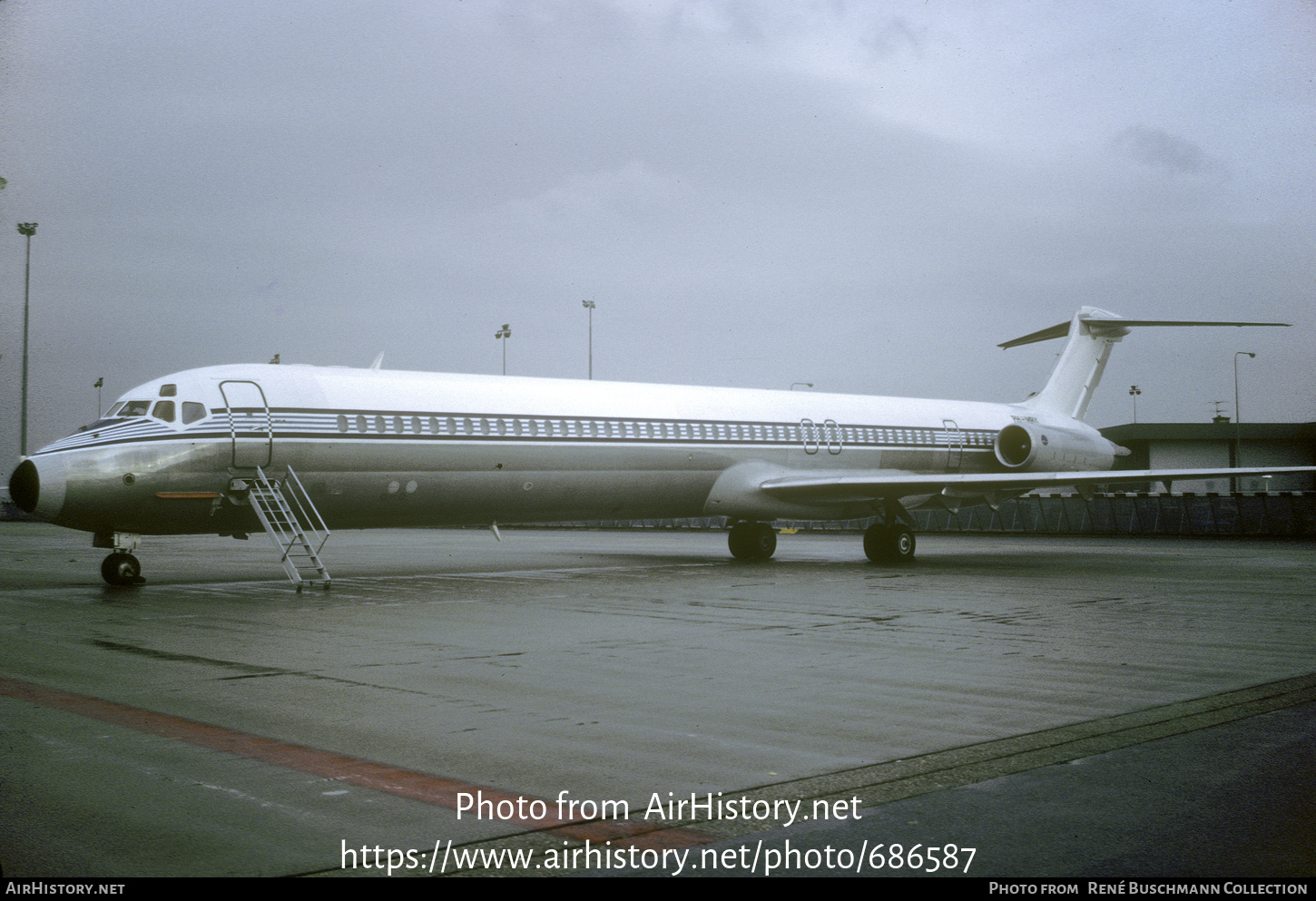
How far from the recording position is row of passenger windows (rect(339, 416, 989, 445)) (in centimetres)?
1738

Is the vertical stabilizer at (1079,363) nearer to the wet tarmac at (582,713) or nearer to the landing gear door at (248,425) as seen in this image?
the wet tarmac at (582,713)

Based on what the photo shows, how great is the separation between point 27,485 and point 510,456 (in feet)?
23.4

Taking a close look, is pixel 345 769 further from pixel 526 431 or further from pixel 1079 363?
pixel 1079 363

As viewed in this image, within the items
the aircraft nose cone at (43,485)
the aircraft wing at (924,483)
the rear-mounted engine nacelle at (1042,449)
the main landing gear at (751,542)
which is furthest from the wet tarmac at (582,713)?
the rear-mounted engine nacelle at (1042,449)

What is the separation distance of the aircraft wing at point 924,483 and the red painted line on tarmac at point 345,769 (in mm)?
15664

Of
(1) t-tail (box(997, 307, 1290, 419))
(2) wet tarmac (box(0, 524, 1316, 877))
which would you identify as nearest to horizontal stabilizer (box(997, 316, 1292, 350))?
(1) t-tail (box(997, 307, 1290, 419))

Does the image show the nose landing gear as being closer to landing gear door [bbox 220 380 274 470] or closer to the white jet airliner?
the white jet airliner

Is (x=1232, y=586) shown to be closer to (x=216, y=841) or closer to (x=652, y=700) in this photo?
(x=652, y=700)

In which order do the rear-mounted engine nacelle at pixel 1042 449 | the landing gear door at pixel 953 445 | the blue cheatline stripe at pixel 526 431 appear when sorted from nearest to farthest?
the blue cheatline stripe at pixel 526 431
the landing gear door at pixel 953 445
the rear-mounted engine nacelle at pixel 1042 449

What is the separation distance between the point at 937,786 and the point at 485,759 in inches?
90.9

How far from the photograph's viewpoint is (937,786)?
17.0 feet

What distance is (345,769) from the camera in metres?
5.49

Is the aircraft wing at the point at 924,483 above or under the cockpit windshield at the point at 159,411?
under

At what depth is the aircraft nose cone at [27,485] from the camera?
14.4 metres
